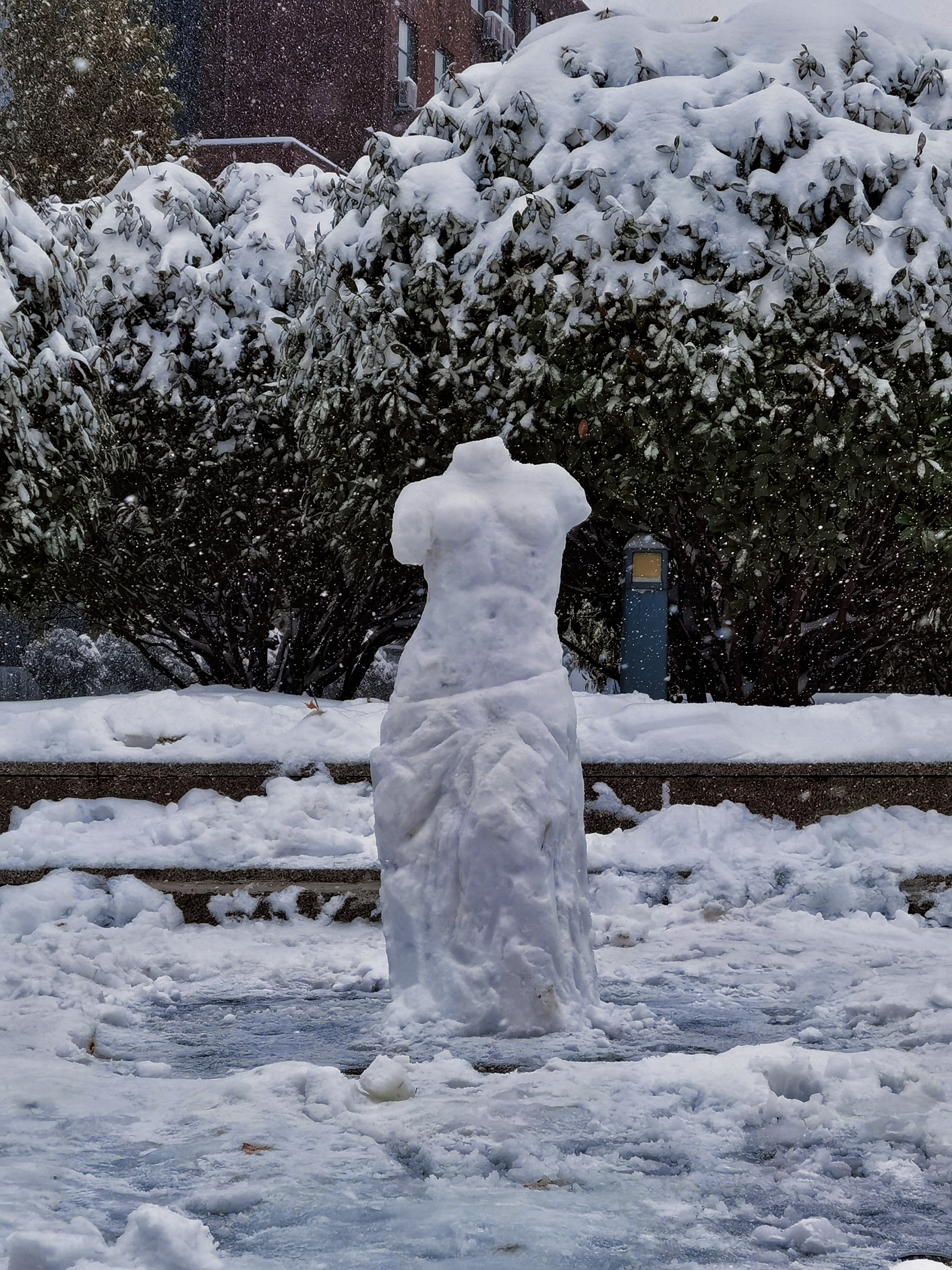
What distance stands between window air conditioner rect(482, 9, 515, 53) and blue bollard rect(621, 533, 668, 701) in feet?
89.5

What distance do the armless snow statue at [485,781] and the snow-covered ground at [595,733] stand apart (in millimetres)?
2564

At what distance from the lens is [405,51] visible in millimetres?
31672

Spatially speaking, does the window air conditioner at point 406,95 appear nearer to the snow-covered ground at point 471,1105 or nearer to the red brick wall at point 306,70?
the red brick wall at point 306,70

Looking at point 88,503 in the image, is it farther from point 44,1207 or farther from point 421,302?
point 44,1207

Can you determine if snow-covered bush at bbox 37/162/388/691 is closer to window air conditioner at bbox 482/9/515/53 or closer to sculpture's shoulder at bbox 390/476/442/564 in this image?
sculpture's shoulder at bbox 390/476/442/564

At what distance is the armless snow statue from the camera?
5375 mm

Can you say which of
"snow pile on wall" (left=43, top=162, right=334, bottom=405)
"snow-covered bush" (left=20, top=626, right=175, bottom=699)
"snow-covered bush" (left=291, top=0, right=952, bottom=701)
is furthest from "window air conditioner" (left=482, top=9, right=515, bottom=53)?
"snow-covered bush" (left=291, top=0, right=952, bottom=701)

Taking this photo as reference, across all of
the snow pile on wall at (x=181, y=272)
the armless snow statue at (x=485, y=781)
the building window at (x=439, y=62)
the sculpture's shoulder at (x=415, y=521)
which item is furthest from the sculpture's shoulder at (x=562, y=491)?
the building window at (x=439, y=62)

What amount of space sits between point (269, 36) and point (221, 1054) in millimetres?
28692

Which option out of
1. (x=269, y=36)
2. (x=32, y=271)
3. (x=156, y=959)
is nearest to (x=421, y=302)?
(x=32, y=271)

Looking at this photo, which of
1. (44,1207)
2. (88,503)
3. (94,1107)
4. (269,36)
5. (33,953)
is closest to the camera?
(44,1207)

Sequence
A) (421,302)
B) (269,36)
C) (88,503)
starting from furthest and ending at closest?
(269,36)
(88,503)
(421,302)

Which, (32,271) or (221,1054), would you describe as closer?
(221,1054)

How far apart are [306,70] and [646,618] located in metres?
23.5
